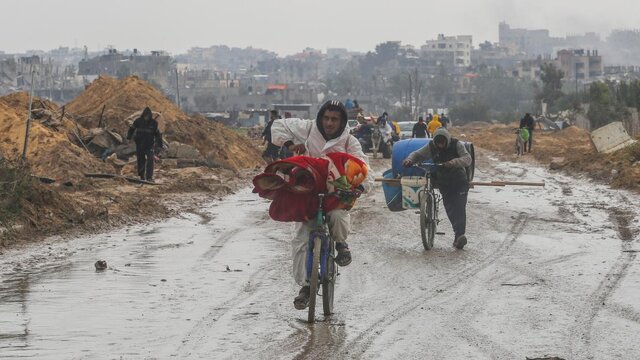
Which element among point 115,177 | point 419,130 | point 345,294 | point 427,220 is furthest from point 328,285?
point 419,130

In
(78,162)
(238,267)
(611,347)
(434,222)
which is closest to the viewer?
(611,347)

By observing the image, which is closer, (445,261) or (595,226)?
(445,261)

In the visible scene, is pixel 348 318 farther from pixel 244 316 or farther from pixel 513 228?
pixel 513 228

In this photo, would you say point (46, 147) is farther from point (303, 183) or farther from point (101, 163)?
point (303, 183)

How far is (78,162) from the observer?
24.7 m

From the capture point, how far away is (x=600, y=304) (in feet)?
35.7

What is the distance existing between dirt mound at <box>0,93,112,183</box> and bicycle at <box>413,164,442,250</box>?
849cm

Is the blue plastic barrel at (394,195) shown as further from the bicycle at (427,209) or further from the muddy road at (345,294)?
the bicycle at (427,209)

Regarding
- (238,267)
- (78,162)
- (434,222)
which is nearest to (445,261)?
(434,222)

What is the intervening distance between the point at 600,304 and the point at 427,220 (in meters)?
4.58

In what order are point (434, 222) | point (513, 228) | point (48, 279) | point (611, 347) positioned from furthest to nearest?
point (513, 228) < point (434, 222) < point (48, 279) < point (611, 347)

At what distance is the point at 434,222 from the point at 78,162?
36.4 ft

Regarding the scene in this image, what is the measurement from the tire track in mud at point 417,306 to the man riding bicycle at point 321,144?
2.14 ft

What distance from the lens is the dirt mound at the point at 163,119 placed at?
33.5m
